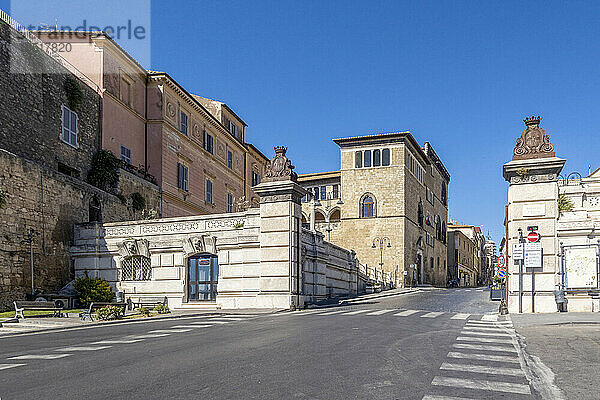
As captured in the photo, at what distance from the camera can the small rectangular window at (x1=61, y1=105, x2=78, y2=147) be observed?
29.7 metres

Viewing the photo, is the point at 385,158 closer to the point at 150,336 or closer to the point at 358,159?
the point at 358,159

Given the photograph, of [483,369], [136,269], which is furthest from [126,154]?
[483,369]

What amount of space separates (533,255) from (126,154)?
24516mm

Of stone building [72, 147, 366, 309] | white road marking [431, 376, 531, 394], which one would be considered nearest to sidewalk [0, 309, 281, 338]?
stone building [72, 147, 366, 309]

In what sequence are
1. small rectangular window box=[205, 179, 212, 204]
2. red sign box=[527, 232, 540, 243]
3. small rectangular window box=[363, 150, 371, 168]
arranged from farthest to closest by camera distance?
small rectangular window box=[363, 150, 371, 168] → small rectangular window box=[205, 179, 212, 204] → red sign box=[527, 232, 540, 243]

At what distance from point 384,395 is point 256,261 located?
16.4 m

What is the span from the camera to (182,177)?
130 feet

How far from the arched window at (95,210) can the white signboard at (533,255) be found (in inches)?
756

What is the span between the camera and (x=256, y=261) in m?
22.6

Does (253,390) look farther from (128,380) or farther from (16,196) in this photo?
(16,196)

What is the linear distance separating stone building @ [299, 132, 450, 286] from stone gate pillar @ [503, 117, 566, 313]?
35699 mm

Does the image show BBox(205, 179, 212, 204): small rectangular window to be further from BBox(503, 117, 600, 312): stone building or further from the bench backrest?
BBox(503, 117, 600, 312): stone building

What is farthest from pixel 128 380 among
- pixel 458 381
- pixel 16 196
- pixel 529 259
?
pixel 16 196

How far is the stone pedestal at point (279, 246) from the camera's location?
2208 centimetres
